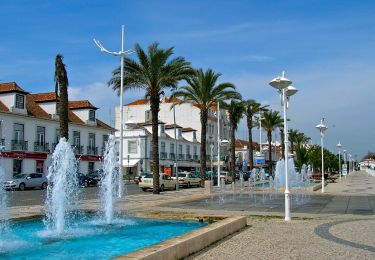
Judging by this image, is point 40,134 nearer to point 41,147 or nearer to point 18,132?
point 41,147

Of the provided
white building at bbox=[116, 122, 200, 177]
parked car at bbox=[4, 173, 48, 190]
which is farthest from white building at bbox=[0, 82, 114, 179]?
white building at bbox=[116, 122, 200, 177]

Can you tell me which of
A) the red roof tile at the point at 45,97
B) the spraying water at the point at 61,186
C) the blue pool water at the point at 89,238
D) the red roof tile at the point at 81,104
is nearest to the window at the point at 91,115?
the red roof tile at the point at 81,104

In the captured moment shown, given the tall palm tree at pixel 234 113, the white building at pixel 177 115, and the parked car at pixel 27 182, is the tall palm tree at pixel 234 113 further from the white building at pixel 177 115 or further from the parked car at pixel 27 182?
the white building at pixel 177 115

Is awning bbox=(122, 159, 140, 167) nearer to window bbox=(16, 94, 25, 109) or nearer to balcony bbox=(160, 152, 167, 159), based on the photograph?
balcony bbox=(160, 152, 167, 159)

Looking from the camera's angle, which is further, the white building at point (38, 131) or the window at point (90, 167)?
the window at point (90, 167)

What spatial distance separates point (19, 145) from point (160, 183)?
668 inches

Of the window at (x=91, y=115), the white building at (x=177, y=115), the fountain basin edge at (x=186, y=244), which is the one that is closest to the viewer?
the fountain basin edge at (x=186, y=244)

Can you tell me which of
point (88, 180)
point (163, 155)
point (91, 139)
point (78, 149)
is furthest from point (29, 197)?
point (163, 155)

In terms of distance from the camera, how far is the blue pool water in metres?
9.95

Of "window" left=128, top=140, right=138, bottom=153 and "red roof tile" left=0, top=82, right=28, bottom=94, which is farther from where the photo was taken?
"window" left=128, top=140, right=138, bottom=153

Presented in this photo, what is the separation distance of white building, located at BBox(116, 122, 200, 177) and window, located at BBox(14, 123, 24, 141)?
21626mm

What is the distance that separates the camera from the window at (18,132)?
4731 cm

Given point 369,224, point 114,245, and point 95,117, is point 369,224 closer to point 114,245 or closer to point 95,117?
point 114,245

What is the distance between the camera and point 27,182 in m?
41.1
